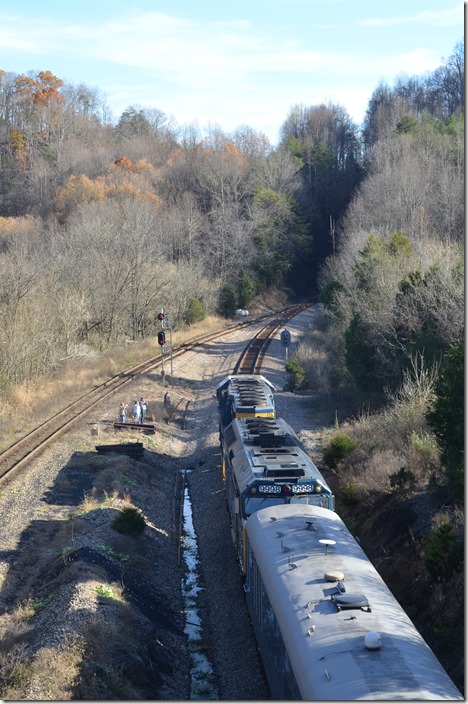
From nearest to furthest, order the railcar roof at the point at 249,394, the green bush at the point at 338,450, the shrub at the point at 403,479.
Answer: the shrub at the point at 403,479
the railcar roof at the point at 249,394
the green bush at the point at 338,450

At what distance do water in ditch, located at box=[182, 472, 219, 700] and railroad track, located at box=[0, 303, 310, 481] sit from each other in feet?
20.8

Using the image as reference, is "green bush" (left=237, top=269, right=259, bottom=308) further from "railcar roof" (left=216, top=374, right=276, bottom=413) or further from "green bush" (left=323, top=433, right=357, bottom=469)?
"green bush" (left=323, top=433, right=357, bottom=469)

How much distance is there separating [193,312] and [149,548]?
127 feet

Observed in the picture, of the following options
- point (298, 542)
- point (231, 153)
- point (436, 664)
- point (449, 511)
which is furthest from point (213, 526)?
point (231, 153)

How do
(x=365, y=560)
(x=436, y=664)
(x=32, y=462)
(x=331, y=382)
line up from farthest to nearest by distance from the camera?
(x=331, y=382) < (x=32, y=462) < (x=365, y=560) < (x=436, y=664)

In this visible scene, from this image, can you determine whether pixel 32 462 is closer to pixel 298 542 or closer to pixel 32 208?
pixel 298 542

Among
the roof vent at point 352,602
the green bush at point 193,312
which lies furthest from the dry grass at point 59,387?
the roof vent at point 352,602

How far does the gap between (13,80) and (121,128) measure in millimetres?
16557

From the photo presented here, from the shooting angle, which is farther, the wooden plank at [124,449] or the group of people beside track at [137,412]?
the group of people beside track at [137,412]

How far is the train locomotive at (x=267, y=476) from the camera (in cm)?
1441

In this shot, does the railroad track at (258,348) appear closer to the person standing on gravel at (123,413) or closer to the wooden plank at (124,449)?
the person standing on gravel at (123,413)

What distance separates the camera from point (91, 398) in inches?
1366

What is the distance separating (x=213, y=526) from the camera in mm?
21062

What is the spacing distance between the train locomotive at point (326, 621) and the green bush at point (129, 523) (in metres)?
6.17
